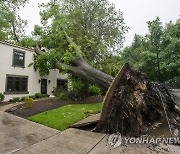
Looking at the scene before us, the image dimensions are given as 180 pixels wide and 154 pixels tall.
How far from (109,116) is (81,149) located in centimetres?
178

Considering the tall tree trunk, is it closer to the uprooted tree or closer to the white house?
the uprooted tree

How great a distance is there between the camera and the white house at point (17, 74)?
14.8 metres

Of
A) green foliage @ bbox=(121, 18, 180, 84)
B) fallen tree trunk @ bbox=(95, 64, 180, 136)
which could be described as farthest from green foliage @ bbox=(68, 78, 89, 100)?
green foliage @ bbox=(121, 18, 180, 84)

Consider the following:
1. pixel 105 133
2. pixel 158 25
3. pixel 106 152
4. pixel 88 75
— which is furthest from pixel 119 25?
pixel 106 152

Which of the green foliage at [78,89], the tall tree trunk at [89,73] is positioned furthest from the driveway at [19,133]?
the green foliage at [78,89]

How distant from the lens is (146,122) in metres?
7.17

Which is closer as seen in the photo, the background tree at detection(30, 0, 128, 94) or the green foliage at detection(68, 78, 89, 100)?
the green foliage at detection(68, 78, 89, 100)

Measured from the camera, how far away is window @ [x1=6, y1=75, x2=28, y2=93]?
599 inches

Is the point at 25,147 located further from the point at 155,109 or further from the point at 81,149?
the point at 155,109

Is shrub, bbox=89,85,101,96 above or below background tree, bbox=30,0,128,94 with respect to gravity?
below

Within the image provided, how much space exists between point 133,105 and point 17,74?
12.8m

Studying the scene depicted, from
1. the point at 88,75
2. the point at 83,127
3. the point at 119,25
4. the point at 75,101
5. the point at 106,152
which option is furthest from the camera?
the point at 119,25

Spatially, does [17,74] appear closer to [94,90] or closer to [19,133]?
[94,90]

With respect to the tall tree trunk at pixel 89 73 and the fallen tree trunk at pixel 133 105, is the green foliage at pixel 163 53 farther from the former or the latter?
the fallen tree trunk at pixel 133 105
